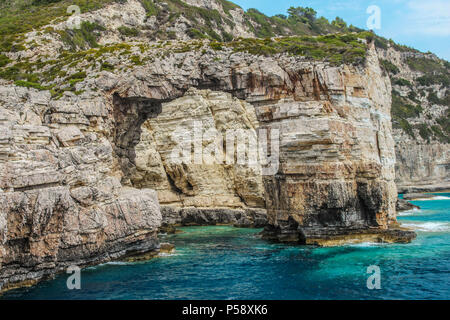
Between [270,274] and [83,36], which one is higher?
[83,36]

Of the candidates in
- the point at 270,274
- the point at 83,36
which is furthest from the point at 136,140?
the point at 270,274

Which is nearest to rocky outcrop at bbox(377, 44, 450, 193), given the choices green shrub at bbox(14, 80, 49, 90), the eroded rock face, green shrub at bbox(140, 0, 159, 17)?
the eroded rock face

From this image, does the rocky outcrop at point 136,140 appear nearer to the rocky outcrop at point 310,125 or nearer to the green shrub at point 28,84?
the rocky outcrop at point 310,125

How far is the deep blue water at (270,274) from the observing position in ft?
69.5

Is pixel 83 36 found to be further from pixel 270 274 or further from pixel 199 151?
pixel 270 274

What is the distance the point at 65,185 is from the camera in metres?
25.4

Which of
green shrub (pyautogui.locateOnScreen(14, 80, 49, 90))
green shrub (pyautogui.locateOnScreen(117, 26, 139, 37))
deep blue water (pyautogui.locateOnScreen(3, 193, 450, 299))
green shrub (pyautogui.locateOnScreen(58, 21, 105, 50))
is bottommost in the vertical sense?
deep blue water (pyautogui.locateOnScreen(3, 193, 450, 299))

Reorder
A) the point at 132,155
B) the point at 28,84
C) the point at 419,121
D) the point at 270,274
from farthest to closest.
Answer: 1. the point at 419,121
2. the point at 132,155
3. the point at 28,84
4. the point at 270,274

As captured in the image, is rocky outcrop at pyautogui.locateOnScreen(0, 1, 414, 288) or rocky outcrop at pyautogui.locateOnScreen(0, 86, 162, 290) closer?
→ rocky outcrop at pyautogui.locateOnScreen(0, 86, 162, 290)

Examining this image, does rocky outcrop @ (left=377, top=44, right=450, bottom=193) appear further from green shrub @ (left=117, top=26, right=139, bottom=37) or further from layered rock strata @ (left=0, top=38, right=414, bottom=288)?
green shrub @ (left=117, top=26, right=139, bottom=37)

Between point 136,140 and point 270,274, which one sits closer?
point 270,274

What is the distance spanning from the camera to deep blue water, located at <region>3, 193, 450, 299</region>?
2119 cm

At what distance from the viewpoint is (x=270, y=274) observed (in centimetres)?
A: 2503
